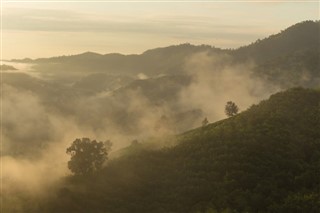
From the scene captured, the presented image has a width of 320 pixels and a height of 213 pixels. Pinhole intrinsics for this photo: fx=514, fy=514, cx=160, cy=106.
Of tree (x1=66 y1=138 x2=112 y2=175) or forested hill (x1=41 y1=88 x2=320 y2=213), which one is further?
tree (x1=66 y1=138 x2=112 y2=175)

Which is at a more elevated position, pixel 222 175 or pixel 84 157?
pixel 84 157

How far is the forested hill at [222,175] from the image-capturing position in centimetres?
11306

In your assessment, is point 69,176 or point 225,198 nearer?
point 225,198

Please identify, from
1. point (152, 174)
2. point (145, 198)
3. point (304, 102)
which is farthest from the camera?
point (304, 102)

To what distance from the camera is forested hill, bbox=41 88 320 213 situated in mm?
113062

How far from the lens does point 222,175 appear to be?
412 feet

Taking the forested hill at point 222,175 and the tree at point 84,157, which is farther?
the tree at point 84,157

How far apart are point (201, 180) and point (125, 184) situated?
1874 cm

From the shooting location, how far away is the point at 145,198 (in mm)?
118750

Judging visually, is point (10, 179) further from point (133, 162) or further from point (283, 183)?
point (283, 183)

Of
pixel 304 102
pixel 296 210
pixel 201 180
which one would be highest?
pixel 304 102

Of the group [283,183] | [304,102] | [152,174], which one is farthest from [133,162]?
[304,102]

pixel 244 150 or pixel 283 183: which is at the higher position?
pixel 244 150

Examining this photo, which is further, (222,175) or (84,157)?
(84,157)
